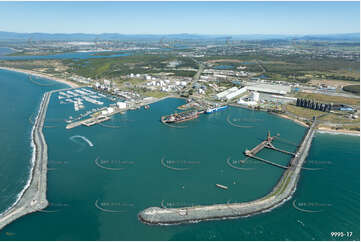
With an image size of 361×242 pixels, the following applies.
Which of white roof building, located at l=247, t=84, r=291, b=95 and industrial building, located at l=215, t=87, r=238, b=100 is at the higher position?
white roof building, located at l=247, t=84, r=291, b=95

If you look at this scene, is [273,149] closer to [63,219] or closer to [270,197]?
[270,197]

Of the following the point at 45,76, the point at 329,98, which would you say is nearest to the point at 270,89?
the point at 329,98

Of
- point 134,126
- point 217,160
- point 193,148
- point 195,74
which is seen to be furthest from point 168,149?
point 195,74

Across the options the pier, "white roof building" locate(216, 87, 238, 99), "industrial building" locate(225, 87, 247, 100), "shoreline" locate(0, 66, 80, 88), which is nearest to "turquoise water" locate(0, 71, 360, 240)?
the pier

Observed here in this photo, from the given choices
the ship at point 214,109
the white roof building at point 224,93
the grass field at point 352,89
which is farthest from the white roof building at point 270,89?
the ship at point 214,109

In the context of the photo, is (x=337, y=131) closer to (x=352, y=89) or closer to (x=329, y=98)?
(x=329, y=98)

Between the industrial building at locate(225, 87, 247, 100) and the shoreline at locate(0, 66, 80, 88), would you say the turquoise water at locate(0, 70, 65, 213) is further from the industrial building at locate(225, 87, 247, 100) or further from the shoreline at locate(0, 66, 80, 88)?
the industrial building at locate(225, 87, 247, 100)
